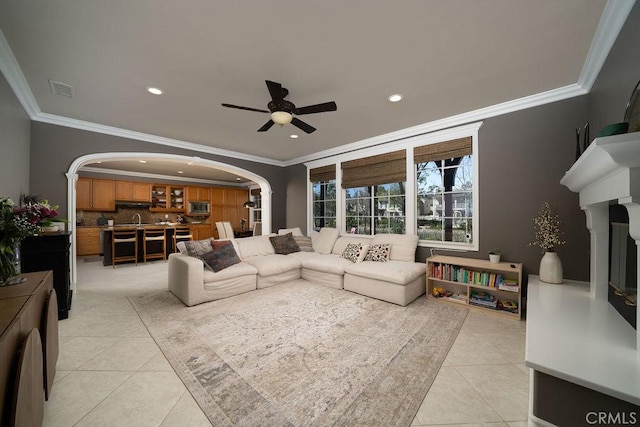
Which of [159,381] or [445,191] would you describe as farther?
[445,191]


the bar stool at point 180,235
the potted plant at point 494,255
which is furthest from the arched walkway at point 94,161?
the potted plant at point 494,255

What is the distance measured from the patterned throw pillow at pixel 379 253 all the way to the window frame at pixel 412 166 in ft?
1.65

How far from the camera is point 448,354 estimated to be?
2018 mm

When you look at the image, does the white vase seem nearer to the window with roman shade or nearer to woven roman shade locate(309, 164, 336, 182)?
the window with roman shade

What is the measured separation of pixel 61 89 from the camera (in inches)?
104

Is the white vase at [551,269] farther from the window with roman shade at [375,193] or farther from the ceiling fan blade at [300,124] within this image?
the ceiling fan blade at [300,124]

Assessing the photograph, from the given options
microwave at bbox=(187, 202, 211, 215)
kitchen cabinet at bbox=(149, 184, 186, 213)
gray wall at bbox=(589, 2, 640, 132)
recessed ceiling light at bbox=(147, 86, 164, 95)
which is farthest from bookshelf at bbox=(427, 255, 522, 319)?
kitchen cabinet at bbox=(149, 184, 186, 213)

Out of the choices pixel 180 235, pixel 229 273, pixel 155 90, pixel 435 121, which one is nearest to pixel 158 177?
pixel 180 235

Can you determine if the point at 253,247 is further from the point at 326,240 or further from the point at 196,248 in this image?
the point at 326,240

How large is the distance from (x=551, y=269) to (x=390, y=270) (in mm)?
1624

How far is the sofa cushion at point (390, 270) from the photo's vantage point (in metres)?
3.04

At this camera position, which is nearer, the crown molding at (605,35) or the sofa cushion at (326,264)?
the crown molding at (605,35)

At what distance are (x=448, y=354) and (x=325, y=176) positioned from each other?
155 inches

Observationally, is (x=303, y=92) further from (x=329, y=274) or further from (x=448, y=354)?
(x=448, y=354)
